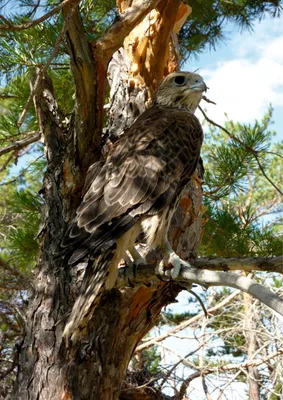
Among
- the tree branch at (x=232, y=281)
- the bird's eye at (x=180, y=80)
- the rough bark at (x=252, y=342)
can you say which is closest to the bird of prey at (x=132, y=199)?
the tree branch at (x=232, y=281)

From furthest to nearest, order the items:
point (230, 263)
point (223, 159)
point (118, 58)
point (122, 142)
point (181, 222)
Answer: point (223, 159)
point (118, 58)
point (181, 222)
point (122, 142)
point (230, 263)

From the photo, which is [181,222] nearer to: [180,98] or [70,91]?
[180,98]

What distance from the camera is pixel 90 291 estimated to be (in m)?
2.66

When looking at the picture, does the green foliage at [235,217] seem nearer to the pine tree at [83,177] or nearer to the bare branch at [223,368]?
the pine tree at [83,177]

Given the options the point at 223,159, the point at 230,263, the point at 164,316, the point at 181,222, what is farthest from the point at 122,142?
the point at 164,316

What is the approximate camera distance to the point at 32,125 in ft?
16.3

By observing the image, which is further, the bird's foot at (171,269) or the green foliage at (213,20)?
the green foliage at (213,20)

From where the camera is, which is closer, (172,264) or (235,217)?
(172,264)

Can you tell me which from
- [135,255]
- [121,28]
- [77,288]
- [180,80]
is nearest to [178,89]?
[180,80]

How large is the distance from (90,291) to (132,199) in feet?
1.62

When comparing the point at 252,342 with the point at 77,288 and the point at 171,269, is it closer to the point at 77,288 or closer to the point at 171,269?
the point at 77,288

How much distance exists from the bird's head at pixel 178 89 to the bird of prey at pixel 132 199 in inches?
9.5

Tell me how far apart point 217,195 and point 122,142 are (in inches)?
67.2

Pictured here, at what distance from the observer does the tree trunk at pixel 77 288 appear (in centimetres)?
327
